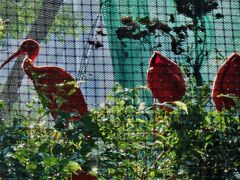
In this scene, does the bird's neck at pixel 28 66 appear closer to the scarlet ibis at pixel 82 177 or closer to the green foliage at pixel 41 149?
the green foliage at pixel 41 149

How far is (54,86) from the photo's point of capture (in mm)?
1695

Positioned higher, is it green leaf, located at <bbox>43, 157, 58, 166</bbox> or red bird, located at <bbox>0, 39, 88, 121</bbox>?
red bird, located at <bbox>0, 39, 88, 121</bbox>

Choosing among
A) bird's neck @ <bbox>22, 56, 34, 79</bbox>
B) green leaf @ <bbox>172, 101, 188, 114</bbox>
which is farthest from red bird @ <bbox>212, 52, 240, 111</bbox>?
bird's neck @ <bbox>22, 56, 34, 79</bbox>

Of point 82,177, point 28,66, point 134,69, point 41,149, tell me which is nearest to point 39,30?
point 134,69

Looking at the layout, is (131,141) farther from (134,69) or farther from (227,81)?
(134,69)

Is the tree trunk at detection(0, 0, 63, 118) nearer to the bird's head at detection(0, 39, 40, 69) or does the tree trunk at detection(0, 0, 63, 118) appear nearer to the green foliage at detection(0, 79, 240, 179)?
the bird's head at detection(0, 39, 40, 69)

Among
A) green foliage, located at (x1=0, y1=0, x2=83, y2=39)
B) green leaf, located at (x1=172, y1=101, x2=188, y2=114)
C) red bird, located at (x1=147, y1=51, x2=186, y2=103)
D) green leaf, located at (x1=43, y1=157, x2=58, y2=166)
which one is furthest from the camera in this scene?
green foliage, located at (x1=0, y1=0, x2=83, y2=39)

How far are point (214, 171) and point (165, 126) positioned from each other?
0.16 meters

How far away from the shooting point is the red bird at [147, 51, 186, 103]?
6.02 feet

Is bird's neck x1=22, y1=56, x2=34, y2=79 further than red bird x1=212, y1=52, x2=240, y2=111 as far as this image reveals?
No

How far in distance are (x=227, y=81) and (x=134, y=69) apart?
385 millimetres

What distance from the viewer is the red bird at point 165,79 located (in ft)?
6.02

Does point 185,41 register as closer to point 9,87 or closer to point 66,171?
point 9,87

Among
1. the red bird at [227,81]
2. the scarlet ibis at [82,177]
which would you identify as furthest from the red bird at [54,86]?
the red bird at [227,81]
